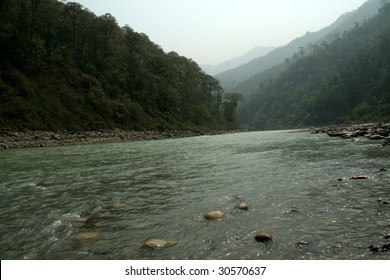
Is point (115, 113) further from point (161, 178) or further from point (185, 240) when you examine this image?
point (185, 240)

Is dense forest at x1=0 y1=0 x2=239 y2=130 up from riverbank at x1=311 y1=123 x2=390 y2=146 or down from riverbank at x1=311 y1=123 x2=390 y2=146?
up

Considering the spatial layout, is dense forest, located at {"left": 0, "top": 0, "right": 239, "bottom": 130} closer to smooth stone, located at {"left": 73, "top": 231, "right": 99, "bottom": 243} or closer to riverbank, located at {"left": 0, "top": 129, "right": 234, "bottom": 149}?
riverbank, located at {"left": 0, "top": 129, "right": 234, "bottom": 149}

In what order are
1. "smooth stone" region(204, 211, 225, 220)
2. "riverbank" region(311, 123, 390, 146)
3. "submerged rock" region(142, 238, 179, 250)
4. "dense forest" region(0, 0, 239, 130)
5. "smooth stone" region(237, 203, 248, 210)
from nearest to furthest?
"submerged rock" region(142, 238, 179, 250)
"smooth stone" region(204, 211, 225, 220)
"smooth stone" region(237, 203, 248, 210)
"riverbank" region(311, 123, 390, 146)
"dense forest" region(0, 0, 239, 130)

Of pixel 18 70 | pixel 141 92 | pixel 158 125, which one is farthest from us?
pixel 141 92

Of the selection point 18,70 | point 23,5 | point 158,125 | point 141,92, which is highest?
point 23,5

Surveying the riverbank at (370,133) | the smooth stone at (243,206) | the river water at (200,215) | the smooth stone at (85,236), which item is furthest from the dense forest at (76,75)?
the smooth stone at (243,206)

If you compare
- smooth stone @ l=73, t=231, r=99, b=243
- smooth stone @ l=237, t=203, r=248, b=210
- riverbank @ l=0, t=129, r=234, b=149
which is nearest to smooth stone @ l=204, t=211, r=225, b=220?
smooth stone @ l=237, t=203, r=248, b=210

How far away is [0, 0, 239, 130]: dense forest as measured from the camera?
4981 cm

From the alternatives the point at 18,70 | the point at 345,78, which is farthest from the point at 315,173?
the point at 345,78

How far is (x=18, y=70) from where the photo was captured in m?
52.4

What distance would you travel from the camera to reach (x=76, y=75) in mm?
63938

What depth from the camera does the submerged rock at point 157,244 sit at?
19.5ft

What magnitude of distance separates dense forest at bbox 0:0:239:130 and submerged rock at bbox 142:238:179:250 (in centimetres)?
4255

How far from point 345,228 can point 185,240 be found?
3.24 m
